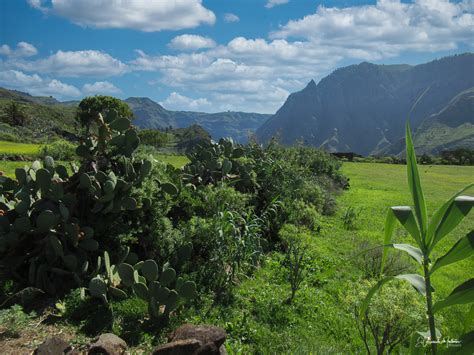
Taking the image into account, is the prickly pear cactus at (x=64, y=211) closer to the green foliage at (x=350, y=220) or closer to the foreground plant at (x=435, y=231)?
the foreground plant at (x=435, y=231)

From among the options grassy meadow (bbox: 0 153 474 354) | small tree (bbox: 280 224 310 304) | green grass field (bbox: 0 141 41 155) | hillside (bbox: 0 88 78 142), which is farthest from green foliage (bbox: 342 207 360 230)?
green grass field (bbox: 0 141 41 155)

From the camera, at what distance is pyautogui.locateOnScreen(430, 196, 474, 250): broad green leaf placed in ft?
5.33

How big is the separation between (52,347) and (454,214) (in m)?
4.11

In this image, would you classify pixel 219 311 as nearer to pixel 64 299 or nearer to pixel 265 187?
pixel 64 299

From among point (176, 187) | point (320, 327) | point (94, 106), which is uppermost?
point (94, 106)

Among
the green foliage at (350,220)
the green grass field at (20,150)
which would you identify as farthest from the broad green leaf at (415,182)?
the green grass field at (20,150)

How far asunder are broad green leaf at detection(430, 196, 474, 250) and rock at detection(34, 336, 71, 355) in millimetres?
3960

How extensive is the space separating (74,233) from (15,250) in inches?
43.6

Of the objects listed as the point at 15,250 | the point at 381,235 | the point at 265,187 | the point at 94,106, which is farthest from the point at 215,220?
the point at 94,106

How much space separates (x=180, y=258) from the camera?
6.61 metres

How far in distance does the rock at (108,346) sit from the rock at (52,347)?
0.94 ft

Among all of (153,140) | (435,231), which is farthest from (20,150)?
(435,231)

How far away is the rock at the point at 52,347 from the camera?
4.12m

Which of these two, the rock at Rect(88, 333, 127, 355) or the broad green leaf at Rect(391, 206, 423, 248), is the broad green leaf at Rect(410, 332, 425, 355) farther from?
the rock at Rect(88, 333, 127, 355)
